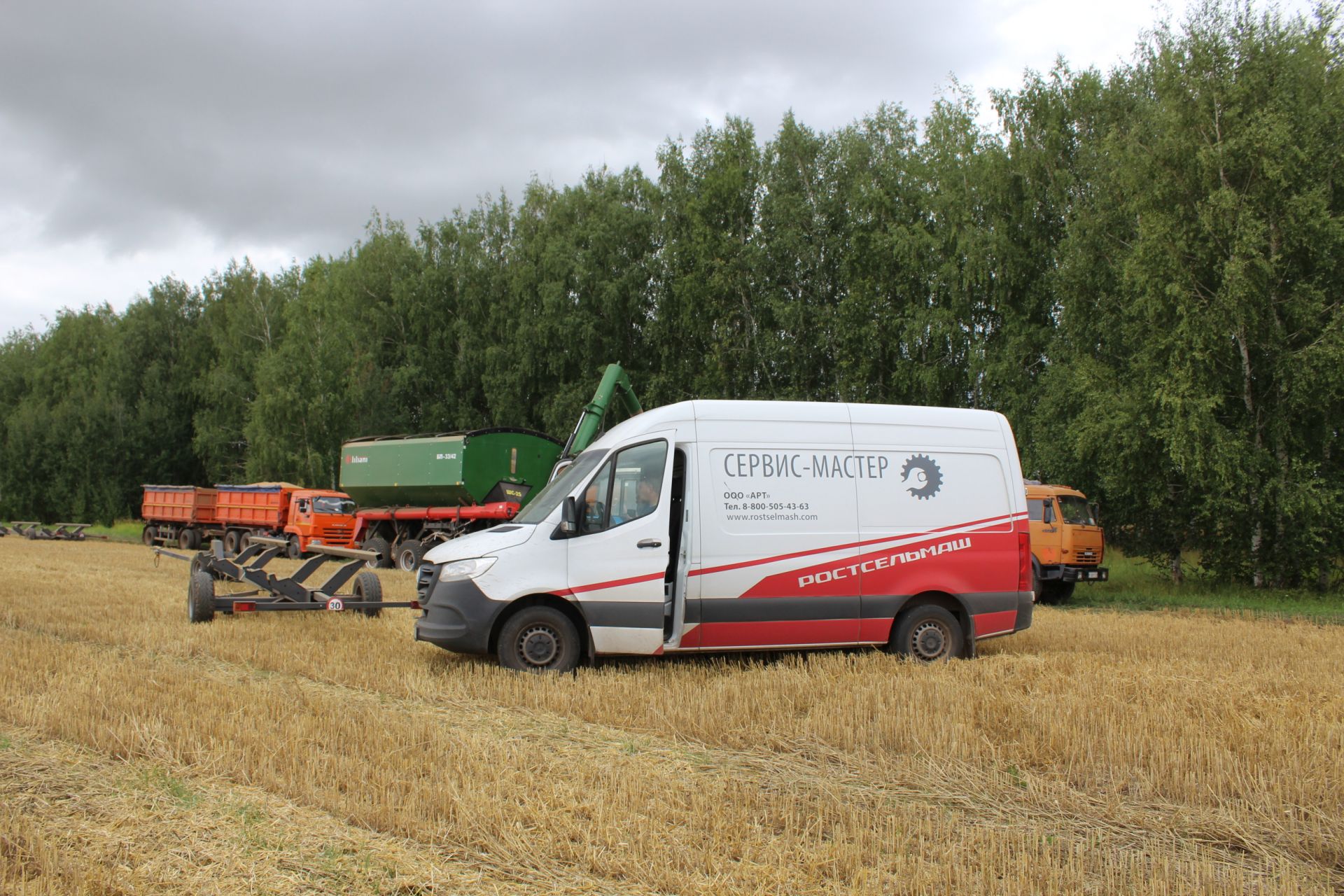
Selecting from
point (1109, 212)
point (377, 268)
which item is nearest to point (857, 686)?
point (1109, 212)

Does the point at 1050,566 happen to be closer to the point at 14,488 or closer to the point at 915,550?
the point at 915,550

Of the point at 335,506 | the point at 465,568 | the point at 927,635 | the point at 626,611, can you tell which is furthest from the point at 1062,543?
the point at 335,506

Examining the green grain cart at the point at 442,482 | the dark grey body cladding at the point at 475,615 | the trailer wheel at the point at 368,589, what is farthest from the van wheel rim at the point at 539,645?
the green grain cart at the point at 442,482

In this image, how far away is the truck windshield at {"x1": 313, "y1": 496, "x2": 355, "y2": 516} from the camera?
1084 inches

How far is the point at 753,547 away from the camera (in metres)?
8.73

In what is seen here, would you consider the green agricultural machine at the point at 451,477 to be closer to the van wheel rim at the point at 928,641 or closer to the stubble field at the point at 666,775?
the van wheel rim at the point at 928,641

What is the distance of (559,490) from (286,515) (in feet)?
77.2

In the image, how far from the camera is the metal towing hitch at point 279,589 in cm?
1133

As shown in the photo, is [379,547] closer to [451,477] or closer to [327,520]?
[451,477]

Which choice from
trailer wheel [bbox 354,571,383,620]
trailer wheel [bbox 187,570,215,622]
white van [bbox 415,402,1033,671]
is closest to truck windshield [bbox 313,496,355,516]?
trailer wheel [bbox 354,571,383,620]

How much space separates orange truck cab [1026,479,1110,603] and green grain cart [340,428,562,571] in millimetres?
11192

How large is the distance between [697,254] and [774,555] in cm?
2640

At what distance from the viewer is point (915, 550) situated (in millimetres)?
9141

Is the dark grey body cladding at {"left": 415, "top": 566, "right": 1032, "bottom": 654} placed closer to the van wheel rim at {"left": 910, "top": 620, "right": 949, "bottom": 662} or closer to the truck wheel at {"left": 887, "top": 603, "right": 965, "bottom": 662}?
the truck wheel at {"left": 887, "top": 603, "right": 965, "bottom": 662}
